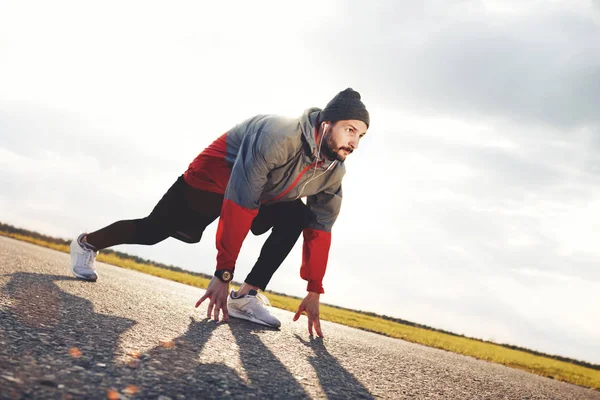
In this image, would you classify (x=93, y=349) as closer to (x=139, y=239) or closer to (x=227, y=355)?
(x=227, y=355)

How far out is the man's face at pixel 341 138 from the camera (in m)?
3.29

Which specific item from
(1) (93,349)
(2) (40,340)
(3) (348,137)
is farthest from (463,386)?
(2) (40,340)

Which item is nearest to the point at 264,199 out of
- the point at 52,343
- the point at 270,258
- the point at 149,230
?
the point at 270,258

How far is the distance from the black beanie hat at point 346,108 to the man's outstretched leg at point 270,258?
82 centimetres

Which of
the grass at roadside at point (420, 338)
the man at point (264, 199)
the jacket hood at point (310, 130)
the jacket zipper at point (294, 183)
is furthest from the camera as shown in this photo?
the grass at roadside at point (420, 338)

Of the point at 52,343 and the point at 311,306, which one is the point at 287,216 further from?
the point at 52,343

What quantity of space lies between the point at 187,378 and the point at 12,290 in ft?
5.55

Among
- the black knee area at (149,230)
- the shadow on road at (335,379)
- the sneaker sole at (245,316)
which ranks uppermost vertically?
the black knee area at (149,230)

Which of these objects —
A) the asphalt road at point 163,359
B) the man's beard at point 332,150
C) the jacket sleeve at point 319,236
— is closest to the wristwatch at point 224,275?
the asphalt road at point 163,359

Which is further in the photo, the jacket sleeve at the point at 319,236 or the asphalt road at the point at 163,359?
the jacket sleeve at the point at 319,236

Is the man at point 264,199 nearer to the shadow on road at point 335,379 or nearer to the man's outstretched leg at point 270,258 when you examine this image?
the man's outstretched leg at point 270,258

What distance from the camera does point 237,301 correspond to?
3.53 meters

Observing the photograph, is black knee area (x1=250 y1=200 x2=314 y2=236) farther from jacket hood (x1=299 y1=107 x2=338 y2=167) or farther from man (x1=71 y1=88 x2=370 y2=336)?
jacket hood (x1=299 y1=107 x2=338 y2=167)

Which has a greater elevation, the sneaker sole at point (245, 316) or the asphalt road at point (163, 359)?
the sneaker sole at point (245, 316)
